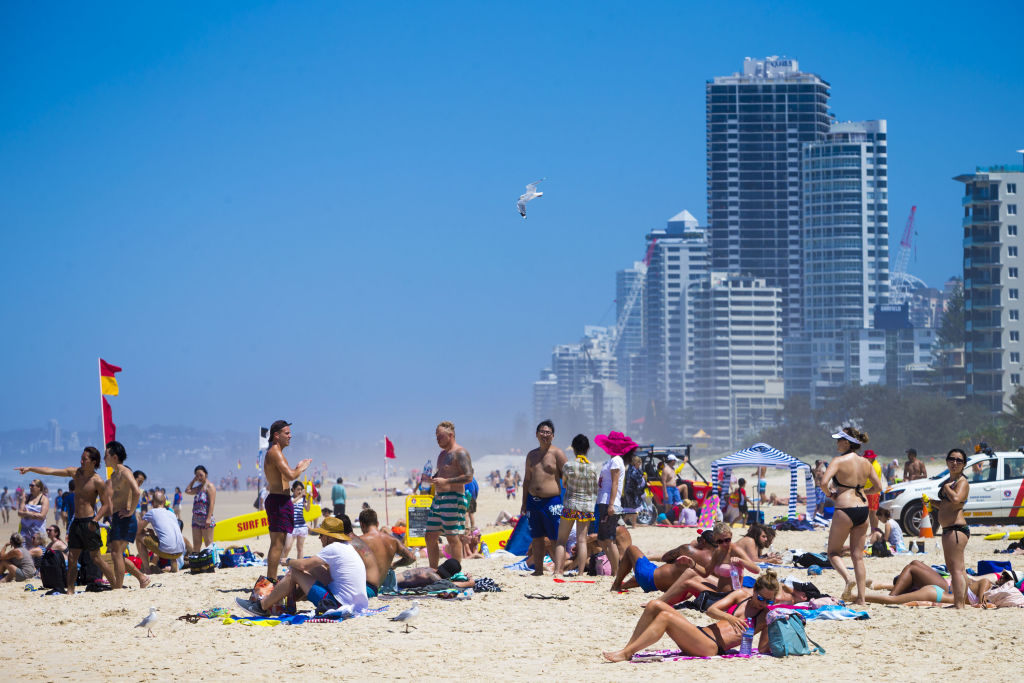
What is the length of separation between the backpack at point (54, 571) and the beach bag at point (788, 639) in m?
7.12

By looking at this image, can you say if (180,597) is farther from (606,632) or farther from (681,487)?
(681,487)

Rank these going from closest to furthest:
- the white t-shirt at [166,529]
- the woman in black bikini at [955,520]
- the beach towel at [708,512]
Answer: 1. the woman in black bikini at [955,520]
2. the white t-shirt at [166,529]
3. the beach towel at [708,512]

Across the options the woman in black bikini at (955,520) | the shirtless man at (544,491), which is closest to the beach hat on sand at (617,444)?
the shirtless man at (544,491)

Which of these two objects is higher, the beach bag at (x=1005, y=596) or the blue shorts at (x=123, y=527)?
the blue shorts at (x=123, y=527)

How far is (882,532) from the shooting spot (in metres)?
14.2

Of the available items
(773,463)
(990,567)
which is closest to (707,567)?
(990,567)

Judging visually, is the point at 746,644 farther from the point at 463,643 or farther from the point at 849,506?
the point at 849,506

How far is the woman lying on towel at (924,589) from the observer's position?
9727mm

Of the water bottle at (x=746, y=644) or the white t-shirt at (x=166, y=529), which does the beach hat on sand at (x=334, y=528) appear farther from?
the white t-shirt at (x=166, y=529)

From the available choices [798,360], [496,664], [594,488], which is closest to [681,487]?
[594,488]

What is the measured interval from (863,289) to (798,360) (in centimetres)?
1745

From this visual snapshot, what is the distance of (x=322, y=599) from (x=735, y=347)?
186 meters

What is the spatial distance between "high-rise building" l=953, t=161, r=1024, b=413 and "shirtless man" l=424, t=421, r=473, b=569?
309 ft

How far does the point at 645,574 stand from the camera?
33.7ft
